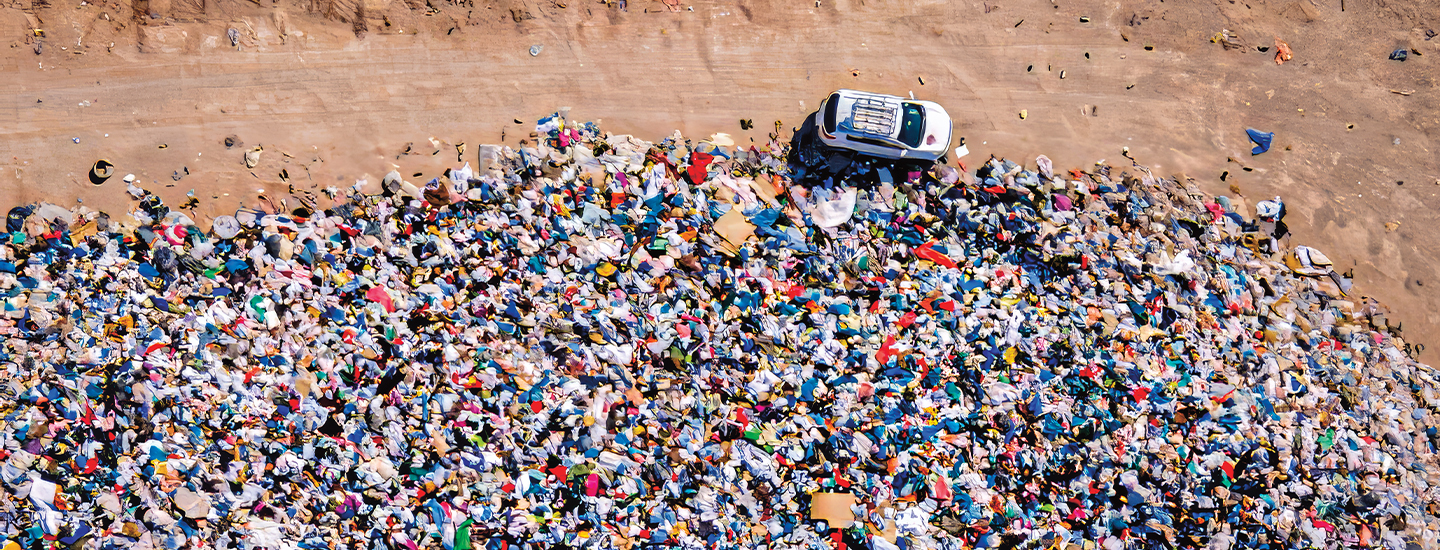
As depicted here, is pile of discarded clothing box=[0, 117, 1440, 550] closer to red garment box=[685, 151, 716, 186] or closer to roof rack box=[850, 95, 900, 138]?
red garment box=[685, 151, 716, 186]

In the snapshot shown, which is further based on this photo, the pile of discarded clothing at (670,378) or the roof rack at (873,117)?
the roof rack at (873,117)

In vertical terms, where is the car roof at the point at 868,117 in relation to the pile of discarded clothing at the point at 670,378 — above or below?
above

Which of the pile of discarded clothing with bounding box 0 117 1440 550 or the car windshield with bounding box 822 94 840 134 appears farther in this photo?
the car windshield with bounding box 822 94 840 134

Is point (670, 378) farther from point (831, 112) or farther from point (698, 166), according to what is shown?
point (831, 112)

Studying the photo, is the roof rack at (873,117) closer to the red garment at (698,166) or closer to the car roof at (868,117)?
the car roof at (868,117)

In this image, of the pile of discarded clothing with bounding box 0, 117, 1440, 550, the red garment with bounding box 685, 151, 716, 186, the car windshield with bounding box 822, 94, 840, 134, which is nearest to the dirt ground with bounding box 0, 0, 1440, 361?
the red garment with bounding box 685, 151, 716, 186

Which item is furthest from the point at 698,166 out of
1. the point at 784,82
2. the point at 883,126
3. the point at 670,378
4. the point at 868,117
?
the point at 670,378

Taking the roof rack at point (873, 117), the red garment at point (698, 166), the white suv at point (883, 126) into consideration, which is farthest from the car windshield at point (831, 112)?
the red garment at point (698, 166)
